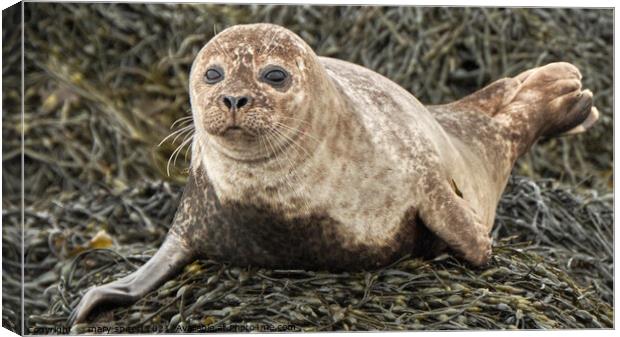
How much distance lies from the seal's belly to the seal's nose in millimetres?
669

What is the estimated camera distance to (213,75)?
22.9ft

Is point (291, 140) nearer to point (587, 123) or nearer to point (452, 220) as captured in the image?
point (452, 220)

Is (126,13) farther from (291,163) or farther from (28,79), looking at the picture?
(291,163)

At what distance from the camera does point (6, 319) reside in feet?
24.8

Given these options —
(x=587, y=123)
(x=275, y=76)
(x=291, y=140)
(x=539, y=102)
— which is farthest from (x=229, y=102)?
(x=587, y=123)

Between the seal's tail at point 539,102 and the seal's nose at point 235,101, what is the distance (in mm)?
2465

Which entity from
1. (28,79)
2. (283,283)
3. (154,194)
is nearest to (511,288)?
(283,283)

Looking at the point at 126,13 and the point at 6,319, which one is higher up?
the point at 126,13

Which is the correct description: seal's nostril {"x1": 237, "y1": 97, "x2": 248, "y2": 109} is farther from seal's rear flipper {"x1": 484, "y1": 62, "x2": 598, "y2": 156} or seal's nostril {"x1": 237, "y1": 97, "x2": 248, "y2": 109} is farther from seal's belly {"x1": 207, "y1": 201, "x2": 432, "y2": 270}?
seal's rear flipper {"x1": 484, "y1": 62, "x2": 598, "y2": 156}

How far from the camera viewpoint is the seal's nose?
680 centimetres

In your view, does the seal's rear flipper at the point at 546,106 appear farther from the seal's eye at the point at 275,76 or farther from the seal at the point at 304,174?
the seal's eye at the point at 275,76

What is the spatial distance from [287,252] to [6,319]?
4.80 ft

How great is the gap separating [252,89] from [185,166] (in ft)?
7.52

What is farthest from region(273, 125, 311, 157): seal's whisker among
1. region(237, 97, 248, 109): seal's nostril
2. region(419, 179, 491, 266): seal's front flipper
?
region(419, 179, 491, 266): seal's front flipper
